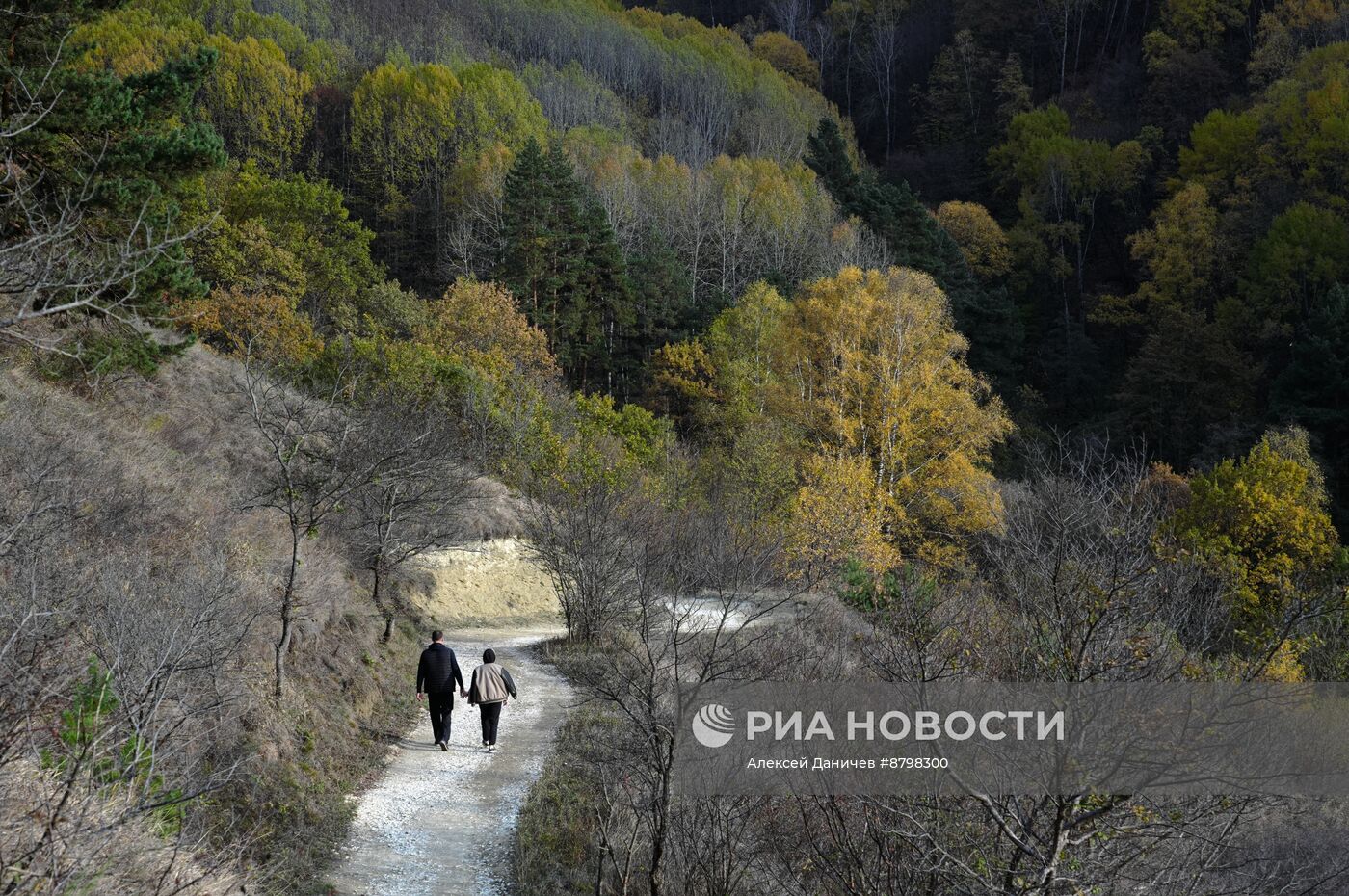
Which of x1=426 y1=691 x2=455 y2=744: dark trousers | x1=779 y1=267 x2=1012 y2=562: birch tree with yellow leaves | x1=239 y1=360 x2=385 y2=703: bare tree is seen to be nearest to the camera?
x1=239 y1=360 x2=385 y2=703: bare tree

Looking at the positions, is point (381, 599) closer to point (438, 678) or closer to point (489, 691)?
point (438, 678)

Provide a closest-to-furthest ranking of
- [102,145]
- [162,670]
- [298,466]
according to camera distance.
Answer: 1. [162,670]
2. [102,145]
3. [298,466]

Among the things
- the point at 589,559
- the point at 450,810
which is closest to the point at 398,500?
the point at 589,559

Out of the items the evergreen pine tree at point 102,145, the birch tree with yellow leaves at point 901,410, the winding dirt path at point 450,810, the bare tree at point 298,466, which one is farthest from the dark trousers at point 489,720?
the birch tree with yellow leaves at point 901,410

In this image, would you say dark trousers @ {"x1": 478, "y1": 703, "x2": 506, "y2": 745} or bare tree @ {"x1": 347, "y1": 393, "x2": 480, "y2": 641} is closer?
dark trousers @ {"x1": 478, "y1": 703, "x2": 506, "y2": 745}

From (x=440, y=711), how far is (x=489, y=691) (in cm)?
67

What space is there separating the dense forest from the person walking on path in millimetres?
1187

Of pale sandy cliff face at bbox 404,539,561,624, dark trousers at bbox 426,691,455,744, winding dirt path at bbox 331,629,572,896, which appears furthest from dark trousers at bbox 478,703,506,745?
pale sandy cliff face at bbox 404,539,561,624

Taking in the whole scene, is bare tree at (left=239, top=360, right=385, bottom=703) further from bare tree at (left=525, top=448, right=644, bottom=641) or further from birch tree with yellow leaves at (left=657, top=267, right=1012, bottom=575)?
birch tree with yellow leaves at (left=657, top=267, right=1012, bottom=575)

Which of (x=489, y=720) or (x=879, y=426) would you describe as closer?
(x=489, y=720)

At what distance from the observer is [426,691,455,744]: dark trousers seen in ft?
38.2

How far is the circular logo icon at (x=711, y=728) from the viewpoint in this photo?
9789 mm

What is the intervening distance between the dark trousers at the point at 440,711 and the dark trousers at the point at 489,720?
0.39m

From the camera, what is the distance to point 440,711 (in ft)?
38.5
